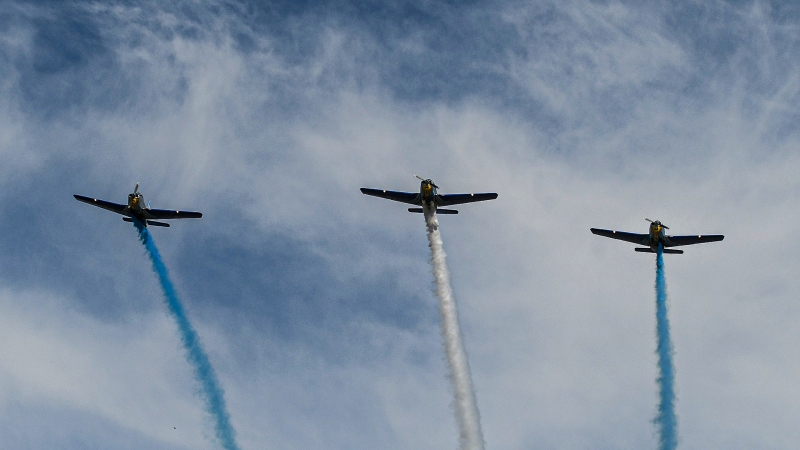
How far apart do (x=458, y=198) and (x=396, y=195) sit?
876 centimetres

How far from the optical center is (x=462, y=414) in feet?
370

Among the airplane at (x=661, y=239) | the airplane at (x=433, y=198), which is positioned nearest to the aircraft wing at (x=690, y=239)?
the airplane at (x=661, y=239)

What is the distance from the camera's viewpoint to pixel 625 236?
5094 inches

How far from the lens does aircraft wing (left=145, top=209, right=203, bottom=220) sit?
124 meters

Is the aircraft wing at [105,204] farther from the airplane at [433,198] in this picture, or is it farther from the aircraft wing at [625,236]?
the aircraft wing at [625,236]

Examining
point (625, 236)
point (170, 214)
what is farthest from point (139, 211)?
point (625, 236)

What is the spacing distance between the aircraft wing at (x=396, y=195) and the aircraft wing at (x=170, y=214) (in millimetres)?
23720

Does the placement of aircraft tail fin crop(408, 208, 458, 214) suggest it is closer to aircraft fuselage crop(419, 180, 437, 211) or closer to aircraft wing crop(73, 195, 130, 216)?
aircraft fuselage crop(419, 180, 437, 211)

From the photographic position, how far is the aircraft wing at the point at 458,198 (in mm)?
122500

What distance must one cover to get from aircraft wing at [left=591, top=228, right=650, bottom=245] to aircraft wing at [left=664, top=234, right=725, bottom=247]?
10.6ft

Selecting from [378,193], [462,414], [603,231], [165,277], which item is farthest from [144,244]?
[603,231]

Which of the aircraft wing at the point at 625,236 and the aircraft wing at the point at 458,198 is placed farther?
the aircraft wing at the point at 625,236

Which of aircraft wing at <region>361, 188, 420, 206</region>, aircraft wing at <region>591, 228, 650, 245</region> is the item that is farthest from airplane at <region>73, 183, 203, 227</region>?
aircraft wing at <region>591, 228, 650, 245</region>

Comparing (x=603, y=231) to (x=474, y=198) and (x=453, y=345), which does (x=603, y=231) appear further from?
(x=453, y=345)
